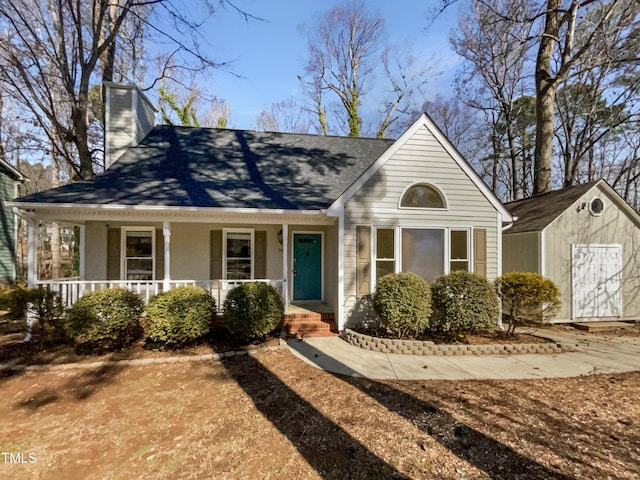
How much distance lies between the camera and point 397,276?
267 inches

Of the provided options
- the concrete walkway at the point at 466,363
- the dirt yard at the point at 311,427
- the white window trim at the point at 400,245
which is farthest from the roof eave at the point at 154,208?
the dirt yard at the point at 311,427

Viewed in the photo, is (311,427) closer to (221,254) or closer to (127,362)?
(127,362)

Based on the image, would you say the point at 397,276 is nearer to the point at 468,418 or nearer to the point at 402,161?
the point at 402,161

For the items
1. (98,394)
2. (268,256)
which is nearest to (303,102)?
(268,256)

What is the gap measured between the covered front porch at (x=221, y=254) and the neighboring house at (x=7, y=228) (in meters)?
7.75

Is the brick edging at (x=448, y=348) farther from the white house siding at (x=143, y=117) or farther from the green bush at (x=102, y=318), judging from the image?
the white house siding at (x=143, y=117)

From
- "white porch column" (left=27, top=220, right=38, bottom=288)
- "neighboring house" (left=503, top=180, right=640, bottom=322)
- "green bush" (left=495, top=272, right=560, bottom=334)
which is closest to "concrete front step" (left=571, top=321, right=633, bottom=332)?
"neighboring house" (left=503, top=180, right=640, bottom=322)

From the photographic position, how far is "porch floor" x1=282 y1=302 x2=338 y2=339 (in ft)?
24.1

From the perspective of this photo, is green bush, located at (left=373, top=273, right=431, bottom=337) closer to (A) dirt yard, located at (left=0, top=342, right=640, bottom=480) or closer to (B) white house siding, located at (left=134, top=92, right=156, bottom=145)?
(A) dirt yard, located at (left=0, top=342, right=640, bottom=480)

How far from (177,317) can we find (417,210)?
19.5ft

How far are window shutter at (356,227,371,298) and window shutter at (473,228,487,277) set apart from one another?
9.11ft

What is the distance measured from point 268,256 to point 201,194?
8.47 ft

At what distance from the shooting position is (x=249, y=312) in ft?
20.7

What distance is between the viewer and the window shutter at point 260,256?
8969mm
